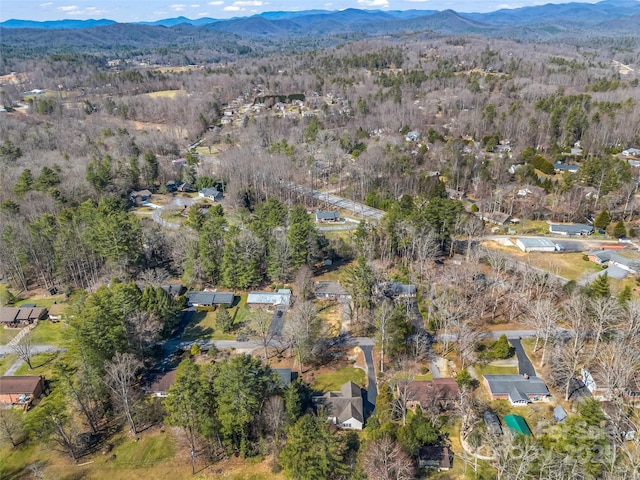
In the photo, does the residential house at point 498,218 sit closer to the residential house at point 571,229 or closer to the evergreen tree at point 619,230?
the residential house at point 571,229

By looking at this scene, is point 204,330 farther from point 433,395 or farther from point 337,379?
point 433,395

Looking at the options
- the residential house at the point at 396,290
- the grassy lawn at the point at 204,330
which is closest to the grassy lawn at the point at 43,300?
the grassy lawn at the point at 204,330

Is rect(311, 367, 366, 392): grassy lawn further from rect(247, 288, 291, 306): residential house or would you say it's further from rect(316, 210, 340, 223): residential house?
rect(316, 210, 340, 223): residential house

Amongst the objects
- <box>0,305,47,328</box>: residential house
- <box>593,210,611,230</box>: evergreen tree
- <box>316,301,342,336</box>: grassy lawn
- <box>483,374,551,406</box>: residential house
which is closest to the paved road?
<box>316,301,342,336</box>: grassy lawn

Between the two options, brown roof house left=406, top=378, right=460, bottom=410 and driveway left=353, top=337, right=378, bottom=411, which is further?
driveway left=353, top=337, right=378, bottom=411

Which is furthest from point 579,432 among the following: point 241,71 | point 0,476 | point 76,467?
point 241,71

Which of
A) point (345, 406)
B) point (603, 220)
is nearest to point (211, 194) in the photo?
point (345, 406)

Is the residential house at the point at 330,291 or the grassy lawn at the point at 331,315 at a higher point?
the residential house at the point at 330,291
